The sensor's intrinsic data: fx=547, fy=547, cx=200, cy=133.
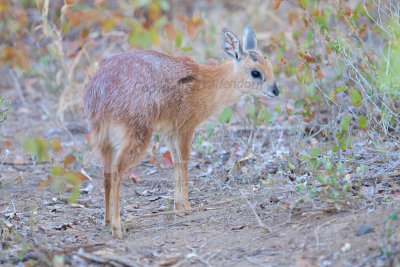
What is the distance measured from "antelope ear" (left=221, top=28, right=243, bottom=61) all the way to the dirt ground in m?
1.47

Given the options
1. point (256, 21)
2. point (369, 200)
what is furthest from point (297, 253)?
point (256, 21)

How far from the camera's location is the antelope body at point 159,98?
553 centimetres

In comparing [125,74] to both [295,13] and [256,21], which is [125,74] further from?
[256,21]

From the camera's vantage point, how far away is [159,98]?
→ 581cm

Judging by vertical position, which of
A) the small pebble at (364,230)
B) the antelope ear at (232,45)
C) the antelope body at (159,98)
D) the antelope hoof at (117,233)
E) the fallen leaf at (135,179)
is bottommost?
the fallen leaf at (135,179)

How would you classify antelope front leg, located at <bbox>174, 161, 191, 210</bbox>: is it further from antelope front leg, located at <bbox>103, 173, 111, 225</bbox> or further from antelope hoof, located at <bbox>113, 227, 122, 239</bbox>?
antelope hoof, located at <bbox>113, 227, 122, 239</bbox>

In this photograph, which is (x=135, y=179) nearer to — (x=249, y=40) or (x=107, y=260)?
(x=249, y=40)

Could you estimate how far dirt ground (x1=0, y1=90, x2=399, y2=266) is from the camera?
4.43 m

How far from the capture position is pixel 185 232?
17.6ft

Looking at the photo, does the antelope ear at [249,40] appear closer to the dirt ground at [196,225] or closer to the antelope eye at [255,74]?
the antelope eye at [255,74]

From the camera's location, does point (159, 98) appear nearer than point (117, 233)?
No

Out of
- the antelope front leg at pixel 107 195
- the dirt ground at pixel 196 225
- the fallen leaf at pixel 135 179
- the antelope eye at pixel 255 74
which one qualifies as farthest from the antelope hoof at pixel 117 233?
the antelope eye at pixel 255 74

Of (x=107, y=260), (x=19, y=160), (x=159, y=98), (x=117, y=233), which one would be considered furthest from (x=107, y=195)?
(x=19, y=160)

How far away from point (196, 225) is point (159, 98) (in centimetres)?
139
